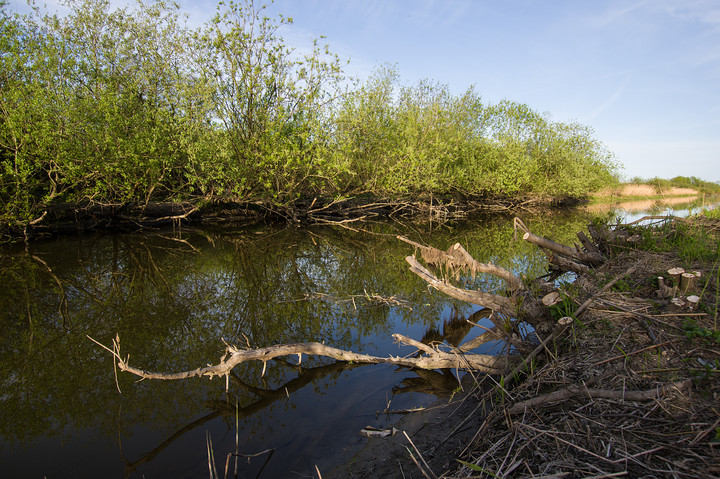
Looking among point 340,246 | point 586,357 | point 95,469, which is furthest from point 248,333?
point 340,246

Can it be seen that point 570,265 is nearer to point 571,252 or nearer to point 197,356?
point 571,252

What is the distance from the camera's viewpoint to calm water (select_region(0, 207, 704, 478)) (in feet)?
12.1

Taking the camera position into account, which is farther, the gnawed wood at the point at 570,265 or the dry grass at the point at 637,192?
the dry grass at the point at 637,192

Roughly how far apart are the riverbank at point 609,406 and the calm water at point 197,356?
950mm

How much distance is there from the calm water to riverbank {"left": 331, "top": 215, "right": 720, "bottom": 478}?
37.4 inches

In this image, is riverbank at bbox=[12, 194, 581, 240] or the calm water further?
riverbank at bbox=[12, 194, 581, 240]

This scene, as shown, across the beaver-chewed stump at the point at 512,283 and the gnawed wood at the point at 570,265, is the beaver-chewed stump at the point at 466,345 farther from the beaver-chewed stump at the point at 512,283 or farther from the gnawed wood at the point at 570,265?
the gnawed wood at the point at 570,265

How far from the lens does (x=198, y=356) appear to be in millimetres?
5570

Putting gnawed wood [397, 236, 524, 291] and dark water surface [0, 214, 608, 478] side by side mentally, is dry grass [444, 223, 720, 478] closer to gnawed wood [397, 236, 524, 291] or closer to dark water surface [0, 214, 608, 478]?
dark water surface [0, 214, 608, 478]

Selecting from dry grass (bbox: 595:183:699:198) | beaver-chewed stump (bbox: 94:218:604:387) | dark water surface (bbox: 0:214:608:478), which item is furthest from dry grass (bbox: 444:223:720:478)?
dry grass (bbox: 595:183:699:198)

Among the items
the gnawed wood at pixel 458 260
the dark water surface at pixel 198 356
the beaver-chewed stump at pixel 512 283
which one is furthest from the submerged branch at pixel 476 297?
the dark water surface at pixel 198 356

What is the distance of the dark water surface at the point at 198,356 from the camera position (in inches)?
146

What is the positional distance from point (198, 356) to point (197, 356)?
15mm

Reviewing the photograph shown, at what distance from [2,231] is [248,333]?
14.3m
